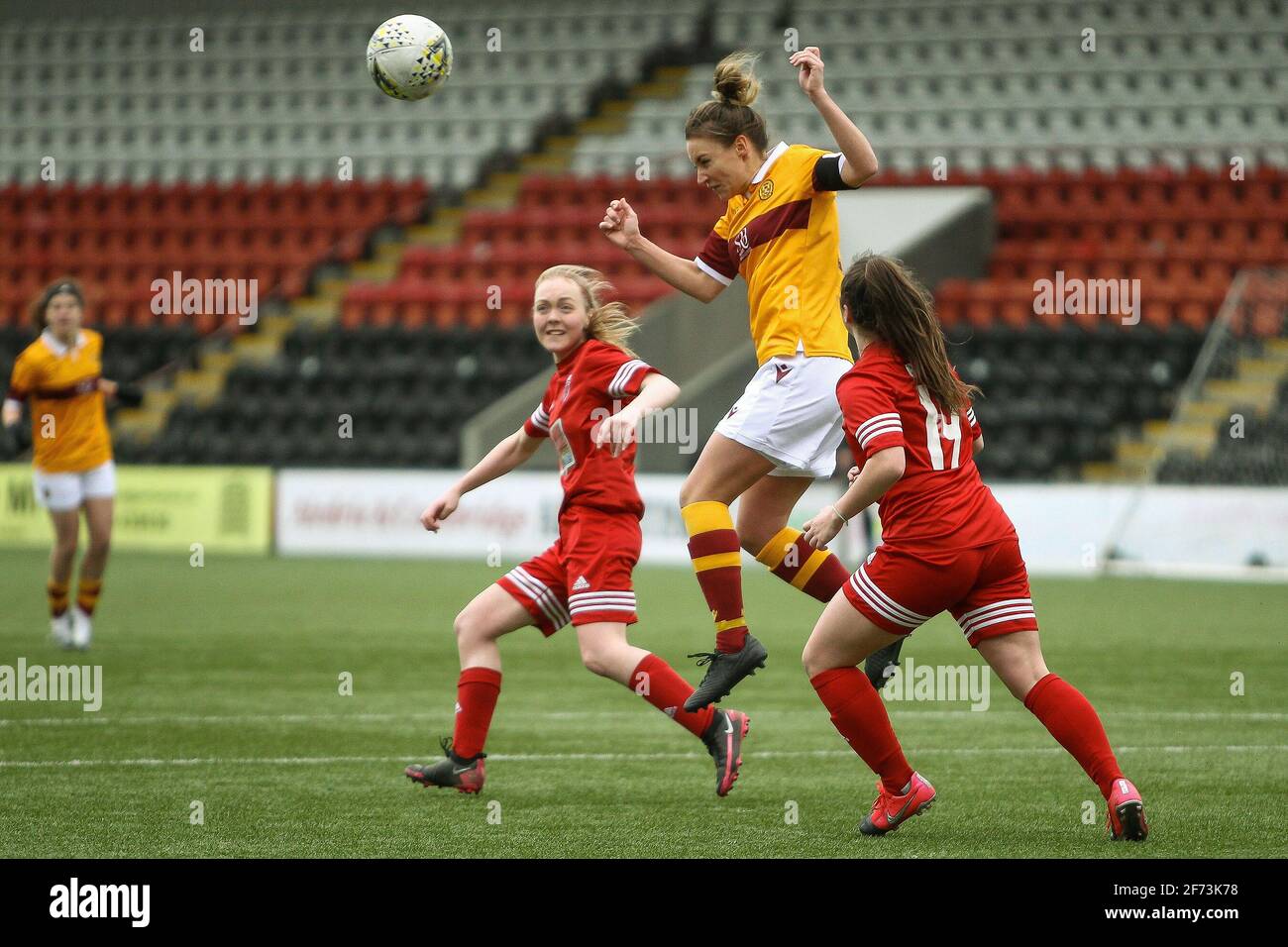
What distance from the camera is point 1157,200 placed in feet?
70.7

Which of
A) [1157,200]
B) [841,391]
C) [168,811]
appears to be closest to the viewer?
[841,391]

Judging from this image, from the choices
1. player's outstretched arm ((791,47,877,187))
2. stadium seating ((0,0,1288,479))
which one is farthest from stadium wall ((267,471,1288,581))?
player's outstretched arm ((791,47,877,187))

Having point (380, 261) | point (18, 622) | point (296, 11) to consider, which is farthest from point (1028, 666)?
point (296, 11)

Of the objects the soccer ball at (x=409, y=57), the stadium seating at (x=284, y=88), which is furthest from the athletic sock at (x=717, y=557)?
the stadium seating at (x=284, y=88)

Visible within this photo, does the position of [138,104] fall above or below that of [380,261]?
above

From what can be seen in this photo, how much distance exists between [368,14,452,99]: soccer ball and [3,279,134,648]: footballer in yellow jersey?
4318 millimetres

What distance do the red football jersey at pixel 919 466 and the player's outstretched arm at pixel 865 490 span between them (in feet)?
0.35

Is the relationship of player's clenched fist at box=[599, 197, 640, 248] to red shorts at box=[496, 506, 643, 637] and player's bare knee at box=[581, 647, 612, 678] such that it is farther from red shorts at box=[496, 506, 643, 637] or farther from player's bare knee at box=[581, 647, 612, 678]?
player's bare knee at box=[581, 647, 612, 678]

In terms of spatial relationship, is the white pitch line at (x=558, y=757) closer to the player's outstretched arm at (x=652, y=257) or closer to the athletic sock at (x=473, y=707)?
the athletic sock at (x=473, y=707)

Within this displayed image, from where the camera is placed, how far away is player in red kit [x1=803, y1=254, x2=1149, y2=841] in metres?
4.92

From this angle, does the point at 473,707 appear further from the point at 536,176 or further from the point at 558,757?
the point at 536,176

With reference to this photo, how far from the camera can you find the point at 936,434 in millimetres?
5016

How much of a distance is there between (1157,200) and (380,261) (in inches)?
418
